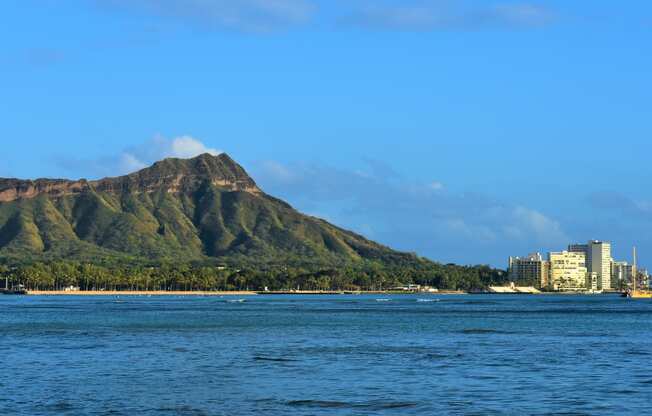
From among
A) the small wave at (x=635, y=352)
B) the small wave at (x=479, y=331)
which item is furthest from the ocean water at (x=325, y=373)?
the small wave at (x=479, y=331)

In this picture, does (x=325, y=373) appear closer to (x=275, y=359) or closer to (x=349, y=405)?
(x=275, y=359)

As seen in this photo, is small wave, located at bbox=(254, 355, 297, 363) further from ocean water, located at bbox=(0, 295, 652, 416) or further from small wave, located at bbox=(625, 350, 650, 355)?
small wave, located at bbox=(625, 350, 650, 355)

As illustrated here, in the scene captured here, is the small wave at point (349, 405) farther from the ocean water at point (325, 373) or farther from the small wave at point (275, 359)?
the small wave at point (275, 359)

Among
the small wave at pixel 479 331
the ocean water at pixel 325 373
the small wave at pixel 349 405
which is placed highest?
the small wave at pixel 479 331

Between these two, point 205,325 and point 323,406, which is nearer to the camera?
point 323,406

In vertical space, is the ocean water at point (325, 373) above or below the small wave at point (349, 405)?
above

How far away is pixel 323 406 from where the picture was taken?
5544 cm

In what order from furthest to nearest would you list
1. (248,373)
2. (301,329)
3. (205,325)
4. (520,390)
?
(205,325)
(301,329)
(248,373)
(520,390)

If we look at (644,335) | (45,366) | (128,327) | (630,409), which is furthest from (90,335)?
(630,409)

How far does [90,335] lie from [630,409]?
2836 inches

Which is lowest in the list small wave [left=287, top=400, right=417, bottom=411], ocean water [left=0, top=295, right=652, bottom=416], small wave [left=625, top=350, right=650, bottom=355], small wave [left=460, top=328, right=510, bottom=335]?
small wave [left=287, top=400, right=417, bottom=411]

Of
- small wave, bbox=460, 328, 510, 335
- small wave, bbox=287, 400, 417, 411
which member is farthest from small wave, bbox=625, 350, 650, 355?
small wave, bbox=287, 400, 417, 411

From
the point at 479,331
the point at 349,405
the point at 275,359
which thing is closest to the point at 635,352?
the point at 275,359

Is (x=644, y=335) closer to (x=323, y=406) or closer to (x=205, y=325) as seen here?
(x=205, y=325)
